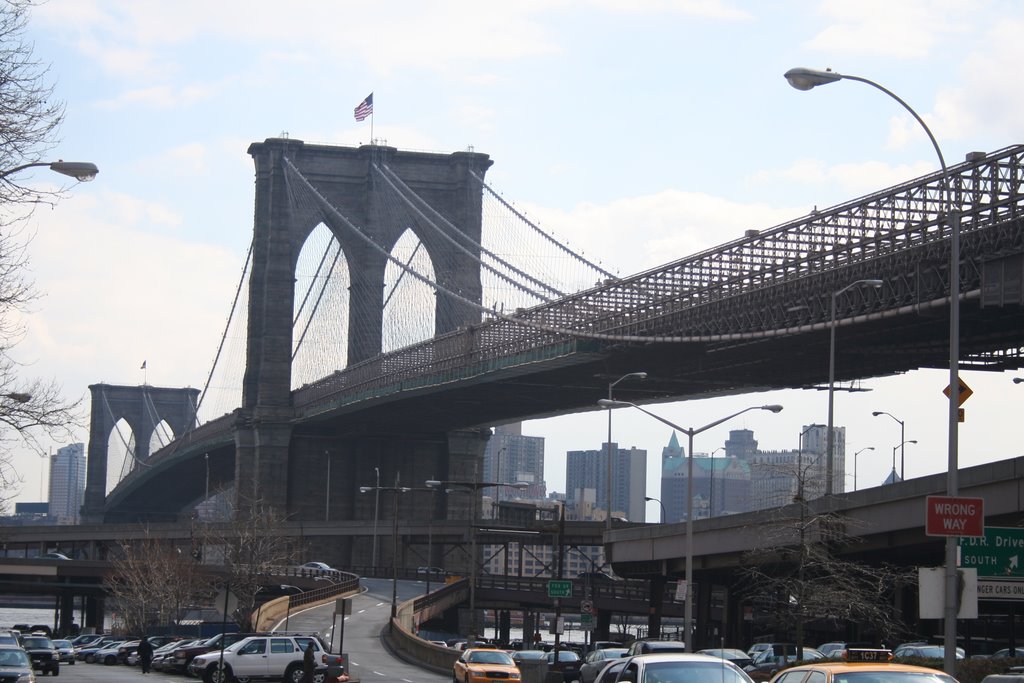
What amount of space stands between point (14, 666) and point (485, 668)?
11.9 meters

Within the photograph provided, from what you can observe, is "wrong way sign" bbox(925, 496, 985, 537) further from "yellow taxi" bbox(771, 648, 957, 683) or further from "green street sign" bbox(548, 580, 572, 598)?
"green street sign" bbox(548, 580, 572, 598)

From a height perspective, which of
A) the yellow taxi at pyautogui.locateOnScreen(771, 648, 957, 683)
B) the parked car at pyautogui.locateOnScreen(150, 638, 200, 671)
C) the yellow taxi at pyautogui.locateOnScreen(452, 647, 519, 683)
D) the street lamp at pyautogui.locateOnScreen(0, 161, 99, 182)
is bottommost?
the parked car at pyautogui.locateOnScreen(150, 638, 200, 671)

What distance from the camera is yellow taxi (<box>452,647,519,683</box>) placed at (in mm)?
41531

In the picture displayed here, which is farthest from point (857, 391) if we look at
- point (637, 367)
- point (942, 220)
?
point (942, 220)

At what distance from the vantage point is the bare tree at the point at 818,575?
134ft

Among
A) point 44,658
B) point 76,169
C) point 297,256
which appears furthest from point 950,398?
point 297,256

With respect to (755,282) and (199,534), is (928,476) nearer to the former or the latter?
(755,282)

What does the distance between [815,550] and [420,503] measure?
297ft

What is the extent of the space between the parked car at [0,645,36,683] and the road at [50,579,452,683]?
9.16 meters

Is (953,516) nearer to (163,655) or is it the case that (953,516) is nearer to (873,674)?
(873,674)

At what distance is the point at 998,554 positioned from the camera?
25.8 meters

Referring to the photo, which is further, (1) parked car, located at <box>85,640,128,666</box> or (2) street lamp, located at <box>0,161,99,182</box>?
(1) parked car, located at <box>85,640,128,666</box>

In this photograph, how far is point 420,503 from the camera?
131 metres

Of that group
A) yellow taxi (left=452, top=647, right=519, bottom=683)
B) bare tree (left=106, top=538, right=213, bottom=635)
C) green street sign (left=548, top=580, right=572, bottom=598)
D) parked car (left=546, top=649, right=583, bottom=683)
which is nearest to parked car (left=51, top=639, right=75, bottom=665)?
bare tree (left=106, top=538, right=213, bottom=635)
